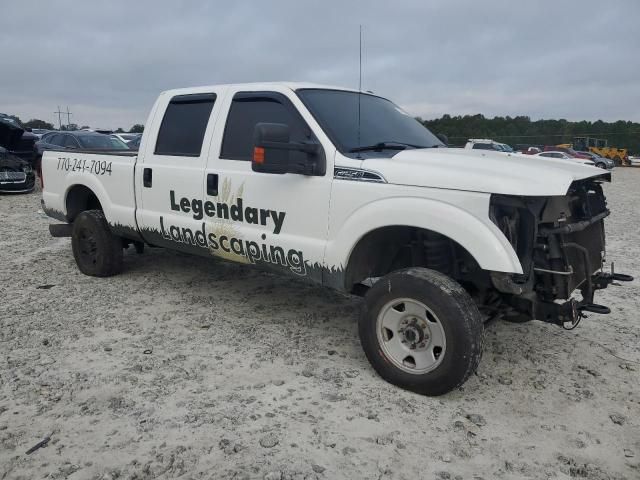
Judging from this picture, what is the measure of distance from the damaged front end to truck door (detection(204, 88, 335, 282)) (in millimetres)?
1218

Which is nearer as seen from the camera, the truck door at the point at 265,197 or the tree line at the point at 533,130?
the truck door at the point at 265,197

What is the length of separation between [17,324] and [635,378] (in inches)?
184

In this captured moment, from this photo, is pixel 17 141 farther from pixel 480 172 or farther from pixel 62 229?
pixel 480 172

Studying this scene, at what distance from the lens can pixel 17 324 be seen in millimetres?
4285

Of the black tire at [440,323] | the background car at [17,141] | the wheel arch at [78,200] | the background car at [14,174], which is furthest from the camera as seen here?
the background car at [17,141]

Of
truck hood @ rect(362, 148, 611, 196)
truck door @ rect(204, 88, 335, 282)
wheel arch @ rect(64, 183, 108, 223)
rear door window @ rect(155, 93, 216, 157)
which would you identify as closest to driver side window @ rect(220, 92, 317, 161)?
truck door @ rect(204, 88, 335, 282)

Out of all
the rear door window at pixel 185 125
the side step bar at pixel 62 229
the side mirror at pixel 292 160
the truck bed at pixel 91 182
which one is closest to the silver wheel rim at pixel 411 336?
the side mirror at pixel 292 160

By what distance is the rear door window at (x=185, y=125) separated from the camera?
4473 mm

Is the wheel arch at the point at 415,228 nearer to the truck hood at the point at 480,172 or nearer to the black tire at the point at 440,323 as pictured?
the truck hood at the point at 480,172

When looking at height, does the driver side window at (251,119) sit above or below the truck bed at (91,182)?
above

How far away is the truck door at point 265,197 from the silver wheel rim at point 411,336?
614 millimetres

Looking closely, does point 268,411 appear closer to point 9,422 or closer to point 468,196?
point 9,422

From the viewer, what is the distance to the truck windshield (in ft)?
12.2

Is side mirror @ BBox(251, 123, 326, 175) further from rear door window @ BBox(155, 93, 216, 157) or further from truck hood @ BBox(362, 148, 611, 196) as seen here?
rear door window @ BBox(155, 93, 216, 157)
